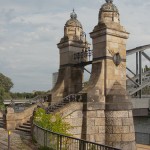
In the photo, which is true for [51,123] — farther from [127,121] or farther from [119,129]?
[127,121]

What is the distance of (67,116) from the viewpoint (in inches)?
672

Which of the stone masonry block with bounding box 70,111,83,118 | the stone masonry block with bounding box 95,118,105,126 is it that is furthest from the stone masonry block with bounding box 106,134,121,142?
the stone masonry block with bounding box 70,111,83,118

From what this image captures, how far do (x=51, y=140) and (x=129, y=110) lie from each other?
8.61 m

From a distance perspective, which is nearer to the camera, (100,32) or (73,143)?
(73,143)

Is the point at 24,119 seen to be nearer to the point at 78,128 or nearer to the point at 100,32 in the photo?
the point at 78,128

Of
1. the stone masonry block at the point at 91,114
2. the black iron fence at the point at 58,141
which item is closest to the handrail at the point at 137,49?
the stone masonry block at the point at 91,114

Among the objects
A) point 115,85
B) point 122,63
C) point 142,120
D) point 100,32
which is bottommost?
point 142,120

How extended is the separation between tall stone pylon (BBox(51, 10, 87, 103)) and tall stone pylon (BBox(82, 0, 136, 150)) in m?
3.12

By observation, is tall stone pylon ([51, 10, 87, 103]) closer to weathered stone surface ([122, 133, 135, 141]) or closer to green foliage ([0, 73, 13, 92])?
weathered stone surface ([122, 133, 135, 141])

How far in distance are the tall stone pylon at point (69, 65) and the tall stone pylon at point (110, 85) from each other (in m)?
3.12

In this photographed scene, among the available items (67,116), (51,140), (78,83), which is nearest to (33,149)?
(51,140)

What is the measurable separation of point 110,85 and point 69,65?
15.6 feet

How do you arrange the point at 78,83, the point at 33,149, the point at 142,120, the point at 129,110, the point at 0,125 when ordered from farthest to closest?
the point at 142,120
the point at 78,83
the point at 0,125
the point at 129,110
the point at 33,149

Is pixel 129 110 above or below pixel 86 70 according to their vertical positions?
below
